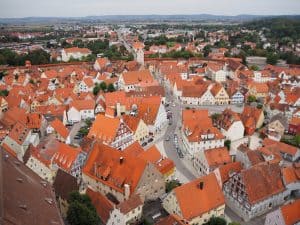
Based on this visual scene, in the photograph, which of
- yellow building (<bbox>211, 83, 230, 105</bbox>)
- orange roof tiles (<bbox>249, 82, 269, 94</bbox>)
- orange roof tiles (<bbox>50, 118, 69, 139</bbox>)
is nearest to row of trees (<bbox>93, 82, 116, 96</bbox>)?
yellow building (<bbox>211, 83, 230, 105</bbox>)

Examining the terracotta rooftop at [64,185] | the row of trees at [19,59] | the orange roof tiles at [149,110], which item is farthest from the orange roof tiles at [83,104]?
the row of trees at [19,59]

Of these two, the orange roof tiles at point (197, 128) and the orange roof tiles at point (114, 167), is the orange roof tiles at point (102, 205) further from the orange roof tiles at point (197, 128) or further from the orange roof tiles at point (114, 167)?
the orange roof tiles at point (197, 128)

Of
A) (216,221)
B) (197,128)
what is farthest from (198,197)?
(197,128)

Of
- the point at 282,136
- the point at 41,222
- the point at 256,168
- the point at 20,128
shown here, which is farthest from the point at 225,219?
the point at 20,128

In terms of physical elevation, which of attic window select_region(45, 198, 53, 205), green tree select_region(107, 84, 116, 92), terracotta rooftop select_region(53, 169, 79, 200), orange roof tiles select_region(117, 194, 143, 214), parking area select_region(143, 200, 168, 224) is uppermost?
attic window select_region(45, 198, 53, 205)

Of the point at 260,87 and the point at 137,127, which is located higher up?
the point at 137,127

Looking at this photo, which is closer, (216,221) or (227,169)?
(216,221)

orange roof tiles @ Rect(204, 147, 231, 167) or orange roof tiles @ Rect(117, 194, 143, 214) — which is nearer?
orange roof tiles @ Rect(117, 194, 143, 214)

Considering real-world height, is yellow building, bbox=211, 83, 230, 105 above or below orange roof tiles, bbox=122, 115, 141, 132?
below

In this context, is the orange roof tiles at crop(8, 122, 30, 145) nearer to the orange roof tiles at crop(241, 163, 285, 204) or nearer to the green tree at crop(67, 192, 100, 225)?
the green tree at crop(67, 192, 100, 225)

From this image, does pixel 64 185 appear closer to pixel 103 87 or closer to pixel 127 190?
pixel 127 190
